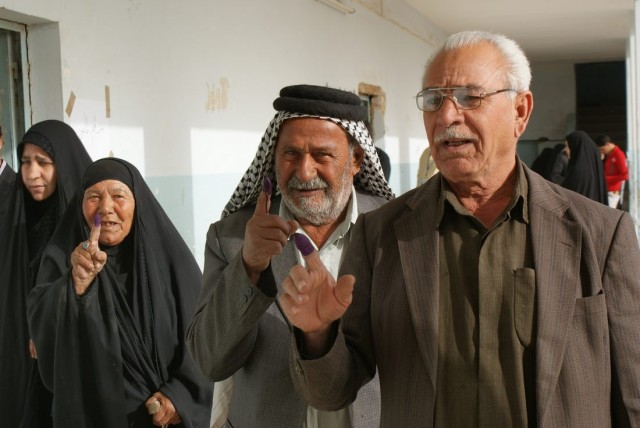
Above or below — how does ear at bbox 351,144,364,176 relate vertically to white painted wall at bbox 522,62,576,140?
below

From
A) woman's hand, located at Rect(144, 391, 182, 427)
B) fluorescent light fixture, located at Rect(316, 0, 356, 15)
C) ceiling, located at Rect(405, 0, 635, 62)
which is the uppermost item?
ceiling, located at Rect(405, 0, 635, 62)

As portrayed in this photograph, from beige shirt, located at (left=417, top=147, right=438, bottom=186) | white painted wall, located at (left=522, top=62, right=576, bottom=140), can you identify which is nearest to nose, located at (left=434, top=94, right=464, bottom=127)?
beige shirt, located at (left=417, top=147, right=438, bottom=186)

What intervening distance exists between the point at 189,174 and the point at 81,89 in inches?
50.7

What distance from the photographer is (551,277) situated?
62.3 inches

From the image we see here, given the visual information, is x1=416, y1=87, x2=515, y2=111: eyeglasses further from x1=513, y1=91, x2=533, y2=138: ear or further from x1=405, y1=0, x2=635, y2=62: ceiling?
x1=405, y1=0, x2=635, y2=62: ceiling

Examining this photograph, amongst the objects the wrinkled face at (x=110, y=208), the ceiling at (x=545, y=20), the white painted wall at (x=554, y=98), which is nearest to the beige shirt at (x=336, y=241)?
the wrinkled face at (x=110, y=208)

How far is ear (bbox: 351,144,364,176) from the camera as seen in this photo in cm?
241

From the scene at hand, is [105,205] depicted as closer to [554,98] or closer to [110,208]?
[110,208]

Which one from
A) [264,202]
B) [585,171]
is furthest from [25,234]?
[585,171]

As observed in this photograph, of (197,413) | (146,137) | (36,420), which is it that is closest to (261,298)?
(197,413)

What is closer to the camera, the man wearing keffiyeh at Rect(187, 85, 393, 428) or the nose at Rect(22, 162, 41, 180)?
the man wearing keffiyeh at Rect(187, 85, 393, 428)

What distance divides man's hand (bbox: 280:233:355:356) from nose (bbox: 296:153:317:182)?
2.20 feet

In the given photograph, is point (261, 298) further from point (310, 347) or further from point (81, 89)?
point (81, 89)

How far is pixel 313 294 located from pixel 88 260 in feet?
4.62
